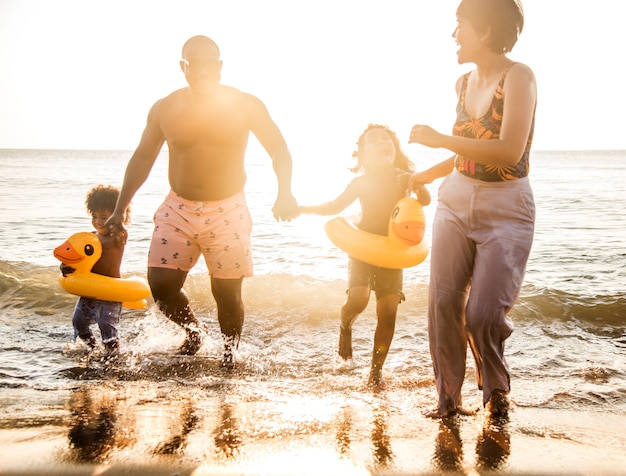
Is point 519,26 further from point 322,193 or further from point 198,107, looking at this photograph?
point 322,193

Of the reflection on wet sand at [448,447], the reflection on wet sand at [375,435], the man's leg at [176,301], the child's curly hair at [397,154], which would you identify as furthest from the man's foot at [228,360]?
the reflection on wet sand at [448,447]

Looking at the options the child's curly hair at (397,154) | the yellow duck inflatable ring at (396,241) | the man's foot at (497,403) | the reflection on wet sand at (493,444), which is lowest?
the reflection on wet sand at (493,444)

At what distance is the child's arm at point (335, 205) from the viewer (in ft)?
17.1

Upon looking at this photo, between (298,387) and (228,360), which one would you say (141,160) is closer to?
(228,360)

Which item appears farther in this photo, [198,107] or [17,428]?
[198,107]

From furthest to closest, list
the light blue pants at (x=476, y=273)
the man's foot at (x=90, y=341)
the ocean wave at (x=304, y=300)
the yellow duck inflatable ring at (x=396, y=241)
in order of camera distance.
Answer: the ocean wave at (x=304, y=300) < the man's foot at (x=90, y=341) < the yellow duck inflatable ring at (x=396, y=241) < the light blue pants at (x=476, y=273)

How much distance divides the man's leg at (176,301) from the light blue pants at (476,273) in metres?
2.16

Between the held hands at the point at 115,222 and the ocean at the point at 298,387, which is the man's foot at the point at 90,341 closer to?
the ocean at the point at 298,387

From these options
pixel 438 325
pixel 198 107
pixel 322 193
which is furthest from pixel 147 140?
pixel 322 193

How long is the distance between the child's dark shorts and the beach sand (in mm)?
855

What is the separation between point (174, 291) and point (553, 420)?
2907mm

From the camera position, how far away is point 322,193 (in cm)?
3225

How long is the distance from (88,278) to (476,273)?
347 cm

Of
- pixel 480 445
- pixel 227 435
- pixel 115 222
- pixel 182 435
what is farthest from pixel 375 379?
pixel 115 222
